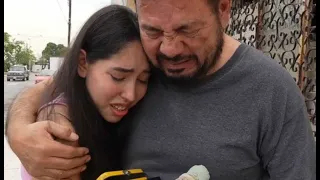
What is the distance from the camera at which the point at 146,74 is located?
106 cm

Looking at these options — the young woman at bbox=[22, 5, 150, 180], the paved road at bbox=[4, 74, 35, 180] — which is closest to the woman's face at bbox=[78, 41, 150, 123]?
the young woman at bbox=[22, 5, 150, 180]

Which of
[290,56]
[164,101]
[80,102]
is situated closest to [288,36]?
[290,56]

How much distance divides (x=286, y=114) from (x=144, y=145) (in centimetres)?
40

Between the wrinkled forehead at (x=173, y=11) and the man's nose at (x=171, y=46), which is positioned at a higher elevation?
the wrinkled forehead at (x=173, y=11)

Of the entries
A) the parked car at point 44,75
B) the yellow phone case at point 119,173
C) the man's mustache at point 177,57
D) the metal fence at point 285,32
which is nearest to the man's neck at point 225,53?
the man's mustache at point 177,57

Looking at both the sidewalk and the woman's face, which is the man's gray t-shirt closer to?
the woman's face

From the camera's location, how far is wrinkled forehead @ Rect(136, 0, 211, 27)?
0.94 meters

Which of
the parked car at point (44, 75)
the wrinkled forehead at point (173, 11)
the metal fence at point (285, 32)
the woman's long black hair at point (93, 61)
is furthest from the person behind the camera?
the metal fence at point (285, 32)

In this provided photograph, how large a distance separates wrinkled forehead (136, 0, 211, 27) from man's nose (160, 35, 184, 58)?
0.11 feet

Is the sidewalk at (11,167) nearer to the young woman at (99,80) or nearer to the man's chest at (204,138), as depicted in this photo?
the young woman at (99,80)

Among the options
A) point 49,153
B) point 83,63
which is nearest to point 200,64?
point 83,63

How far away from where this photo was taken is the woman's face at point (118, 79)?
1010mm

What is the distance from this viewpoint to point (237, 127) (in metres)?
1.03

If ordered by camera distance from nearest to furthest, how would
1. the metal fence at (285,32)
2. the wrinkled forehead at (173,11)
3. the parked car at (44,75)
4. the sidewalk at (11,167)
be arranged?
the wrinkled forehead at (173,11), the parked car at (44,75), the sidewalk at (11,167), the metal fence at (285,32)
